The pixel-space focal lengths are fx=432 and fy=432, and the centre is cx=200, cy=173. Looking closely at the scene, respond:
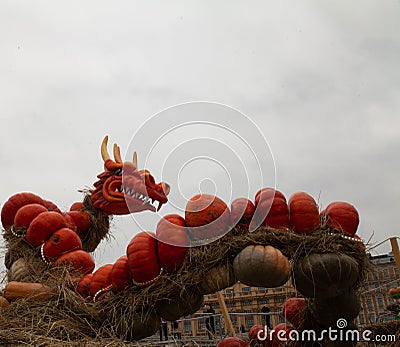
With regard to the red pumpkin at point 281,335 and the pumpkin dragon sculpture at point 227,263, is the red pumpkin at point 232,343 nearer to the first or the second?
the red pumpkin at point 281,335

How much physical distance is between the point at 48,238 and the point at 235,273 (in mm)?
2354

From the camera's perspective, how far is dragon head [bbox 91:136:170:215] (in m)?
4.59

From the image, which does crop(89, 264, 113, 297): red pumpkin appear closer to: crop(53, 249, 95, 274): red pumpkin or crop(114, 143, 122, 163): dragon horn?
crop(53, 249, 95, 274): red pumpkin

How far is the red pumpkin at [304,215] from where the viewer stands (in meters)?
3.48

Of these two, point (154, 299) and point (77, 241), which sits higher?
point (77, 241)

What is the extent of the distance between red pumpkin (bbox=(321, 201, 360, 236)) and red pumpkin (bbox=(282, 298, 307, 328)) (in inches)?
49.8

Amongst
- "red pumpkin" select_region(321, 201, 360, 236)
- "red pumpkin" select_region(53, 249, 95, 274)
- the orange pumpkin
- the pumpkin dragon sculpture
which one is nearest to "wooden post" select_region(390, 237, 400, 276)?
the pumpkin dragon sculpture

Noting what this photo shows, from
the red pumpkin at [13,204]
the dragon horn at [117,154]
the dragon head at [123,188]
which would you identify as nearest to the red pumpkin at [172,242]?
the dragon head at [123,188]

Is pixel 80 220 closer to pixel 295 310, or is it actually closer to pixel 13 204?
pixel 13 204

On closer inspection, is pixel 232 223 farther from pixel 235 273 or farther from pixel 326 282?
pixel 326 282

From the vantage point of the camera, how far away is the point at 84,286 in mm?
4176

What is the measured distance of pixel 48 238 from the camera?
4684mm

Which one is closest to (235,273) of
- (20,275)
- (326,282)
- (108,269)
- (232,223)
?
(232,223)

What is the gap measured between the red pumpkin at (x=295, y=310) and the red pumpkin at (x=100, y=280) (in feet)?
6.48
